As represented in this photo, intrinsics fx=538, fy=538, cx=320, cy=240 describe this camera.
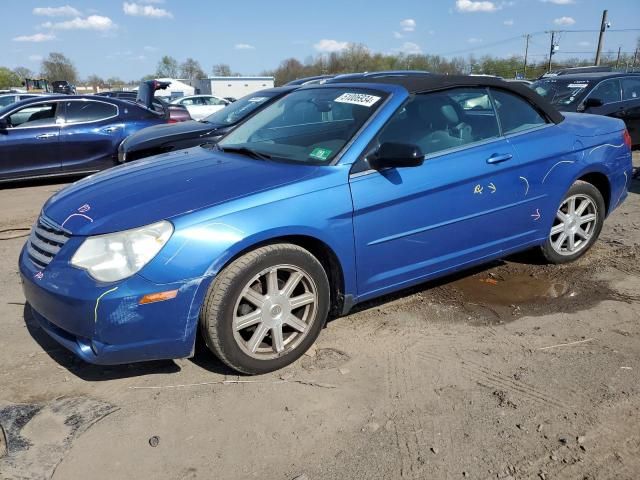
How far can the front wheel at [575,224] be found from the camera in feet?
14.7

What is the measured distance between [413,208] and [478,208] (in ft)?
1.98

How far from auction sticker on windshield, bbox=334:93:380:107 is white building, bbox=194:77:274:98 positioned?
50670 mm

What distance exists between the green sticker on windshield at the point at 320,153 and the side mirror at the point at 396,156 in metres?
0.26

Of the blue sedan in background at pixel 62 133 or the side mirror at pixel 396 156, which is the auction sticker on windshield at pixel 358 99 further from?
the blue sedan in background at pixel 62 133

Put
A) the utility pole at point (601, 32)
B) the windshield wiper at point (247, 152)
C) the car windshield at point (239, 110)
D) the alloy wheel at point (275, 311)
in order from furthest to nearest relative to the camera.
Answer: the utility pole at point (601, 32), the car windshield at point (239, 110), the windshield wiper at point (247, 152), the alloy wheel at point (275, 311)

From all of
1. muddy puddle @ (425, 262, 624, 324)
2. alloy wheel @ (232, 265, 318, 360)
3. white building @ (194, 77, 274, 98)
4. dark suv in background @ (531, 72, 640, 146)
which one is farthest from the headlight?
white building @ (194, 77, 274, 98)

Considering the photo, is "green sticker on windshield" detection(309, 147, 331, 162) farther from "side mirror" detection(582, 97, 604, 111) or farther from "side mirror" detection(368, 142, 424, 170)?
"side mirror" detection(582, 97, 604, 111)

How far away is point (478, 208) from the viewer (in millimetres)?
3701

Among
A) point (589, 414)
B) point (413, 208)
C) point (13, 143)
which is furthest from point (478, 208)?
point (13, 143)

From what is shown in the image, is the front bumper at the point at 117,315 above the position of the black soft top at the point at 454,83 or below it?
below

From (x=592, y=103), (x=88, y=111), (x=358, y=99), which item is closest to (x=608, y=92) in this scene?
(x=592, y=103)

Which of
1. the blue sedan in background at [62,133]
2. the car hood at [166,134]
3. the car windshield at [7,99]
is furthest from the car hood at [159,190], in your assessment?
the car windshield at [7,99]

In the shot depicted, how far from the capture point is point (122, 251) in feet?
8.84

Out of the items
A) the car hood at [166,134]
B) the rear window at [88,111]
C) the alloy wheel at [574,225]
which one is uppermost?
the rear window at [88,111]
